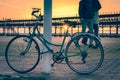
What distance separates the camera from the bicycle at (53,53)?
552cm

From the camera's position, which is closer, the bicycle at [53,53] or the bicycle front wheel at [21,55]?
the bicycle at [53,53]

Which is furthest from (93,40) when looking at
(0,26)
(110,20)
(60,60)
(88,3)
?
(0,26)

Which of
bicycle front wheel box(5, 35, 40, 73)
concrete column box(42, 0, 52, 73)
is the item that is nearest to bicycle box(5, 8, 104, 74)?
bicycle front wheel box(5, 35, 40, 73)

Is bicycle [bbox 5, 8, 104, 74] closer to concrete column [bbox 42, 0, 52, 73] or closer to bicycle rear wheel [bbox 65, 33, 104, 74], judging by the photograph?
bicycle rear wheel [bbox 65, 33, 104, 74]

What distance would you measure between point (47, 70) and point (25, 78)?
0.91 meters

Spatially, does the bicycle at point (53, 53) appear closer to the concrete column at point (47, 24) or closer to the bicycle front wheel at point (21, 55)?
the bicycle front wheel at point (21, 55)

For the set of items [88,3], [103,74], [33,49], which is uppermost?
[88,3]

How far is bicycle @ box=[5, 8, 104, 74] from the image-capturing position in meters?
5.52

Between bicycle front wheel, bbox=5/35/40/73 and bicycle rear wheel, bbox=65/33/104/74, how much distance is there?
621 mm

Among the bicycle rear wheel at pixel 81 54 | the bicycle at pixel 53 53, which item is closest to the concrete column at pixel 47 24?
the bicycle at pixel 53 53

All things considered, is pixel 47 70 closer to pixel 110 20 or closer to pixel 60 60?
pixel 60 60

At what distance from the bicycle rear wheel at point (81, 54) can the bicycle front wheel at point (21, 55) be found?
0.62m

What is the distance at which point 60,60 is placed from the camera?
554cm

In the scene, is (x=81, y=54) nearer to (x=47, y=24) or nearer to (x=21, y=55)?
(x=47, y=24)
